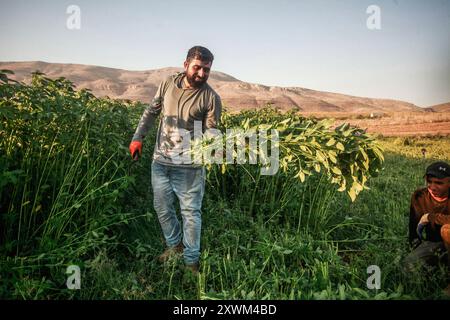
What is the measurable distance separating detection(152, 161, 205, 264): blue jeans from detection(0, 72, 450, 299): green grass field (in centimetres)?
→ 15

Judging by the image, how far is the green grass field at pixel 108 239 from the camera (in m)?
2.64

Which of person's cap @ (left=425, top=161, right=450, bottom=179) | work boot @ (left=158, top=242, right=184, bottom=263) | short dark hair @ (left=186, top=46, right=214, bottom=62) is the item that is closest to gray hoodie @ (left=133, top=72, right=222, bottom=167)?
short dark hair @ (left=186, top=46, right=214, bottom=62)

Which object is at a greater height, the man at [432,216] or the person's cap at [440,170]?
the person's cap at [440,170]

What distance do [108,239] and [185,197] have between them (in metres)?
0.74

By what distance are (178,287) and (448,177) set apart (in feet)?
8.12

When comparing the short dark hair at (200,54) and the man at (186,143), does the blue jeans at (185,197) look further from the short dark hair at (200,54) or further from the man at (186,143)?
Answer: the short dark hair at (200,54)

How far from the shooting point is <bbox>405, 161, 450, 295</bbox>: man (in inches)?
117

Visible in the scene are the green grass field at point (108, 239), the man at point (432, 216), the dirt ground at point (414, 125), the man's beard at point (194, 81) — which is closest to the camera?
the green grass field at point (108, 239)

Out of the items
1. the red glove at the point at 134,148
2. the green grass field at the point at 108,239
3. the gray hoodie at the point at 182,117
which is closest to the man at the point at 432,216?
the green grass field at the point at 108,239

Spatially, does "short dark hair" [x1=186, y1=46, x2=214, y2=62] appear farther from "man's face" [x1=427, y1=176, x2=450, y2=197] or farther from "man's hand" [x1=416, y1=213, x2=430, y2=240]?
"man's hand" [x1=416, y1=213, x2=430, y2=240]

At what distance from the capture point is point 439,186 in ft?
9.94

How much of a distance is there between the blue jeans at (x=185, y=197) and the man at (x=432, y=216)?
1.83 m
